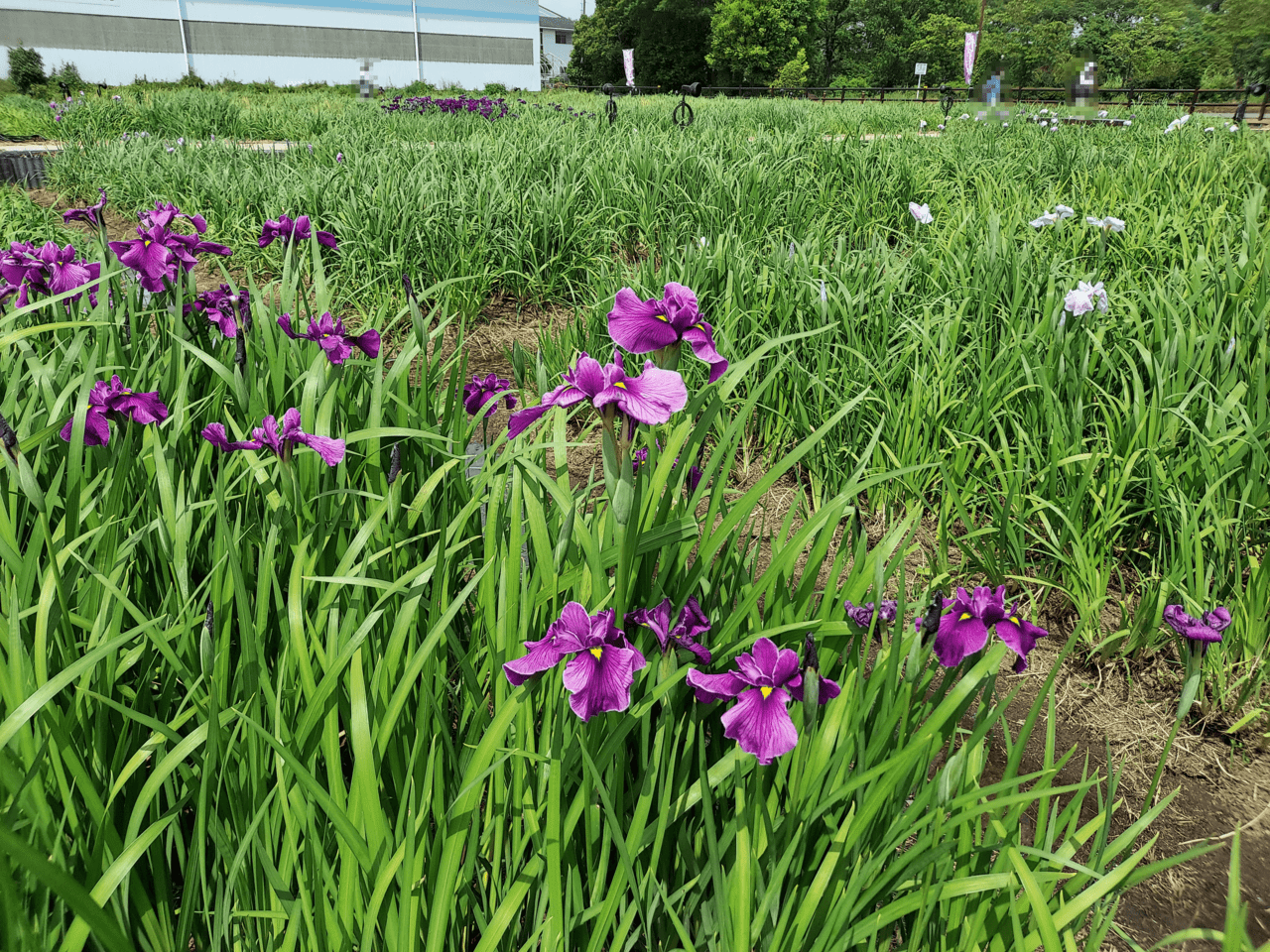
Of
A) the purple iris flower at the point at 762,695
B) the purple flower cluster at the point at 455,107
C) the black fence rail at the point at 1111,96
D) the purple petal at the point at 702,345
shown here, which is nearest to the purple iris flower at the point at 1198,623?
the purple iris flower at the point at 762,695

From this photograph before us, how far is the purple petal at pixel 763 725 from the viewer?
2.39 ft

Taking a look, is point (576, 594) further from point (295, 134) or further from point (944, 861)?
point (295, 134)

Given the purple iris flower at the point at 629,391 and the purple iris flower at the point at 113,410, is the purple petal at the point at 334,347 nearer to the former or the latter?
the purple iris flower at the point at 113,410

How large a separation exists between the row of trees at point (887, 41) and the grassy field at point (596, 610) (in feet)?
105

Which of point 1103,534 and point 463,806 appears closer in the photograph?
point 463,806

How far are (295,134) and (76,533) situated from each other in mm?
9715

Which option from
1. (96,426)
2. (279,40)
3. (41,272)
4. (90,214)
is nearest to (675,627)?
(96,426)

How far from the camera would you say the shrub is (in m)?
26.5

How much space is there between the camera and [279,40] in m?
32.7

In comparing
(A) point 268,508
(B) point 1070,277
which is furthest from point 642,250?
(A) point 268,508

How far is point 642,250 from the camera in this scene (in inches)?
173

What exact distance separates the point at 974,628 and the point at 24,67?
37.8 m

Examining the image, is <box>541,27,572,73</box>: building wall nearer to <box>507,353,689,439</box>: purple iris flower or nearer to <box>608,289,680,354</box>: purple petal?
<box>608,289,680,354</box>: purple petal

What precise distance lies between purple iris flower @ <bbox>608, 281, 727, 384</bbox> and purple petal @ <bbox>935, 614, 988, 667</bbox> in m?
0.42
